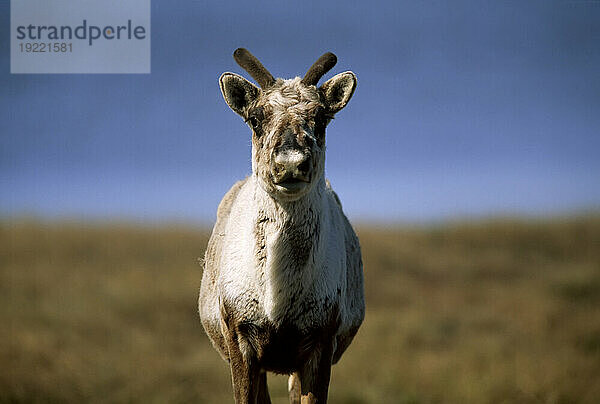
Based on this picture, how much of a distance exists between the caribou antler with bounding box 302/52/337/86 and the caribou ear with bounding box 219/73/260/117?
580 mm

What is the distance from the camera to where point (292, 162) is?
16.8 feet

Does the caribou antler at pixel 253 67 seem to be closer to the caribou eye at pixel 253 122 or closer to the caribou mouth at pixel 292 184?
the caribou eye at pixel 253 122

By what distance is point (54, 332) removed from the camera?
2256cm

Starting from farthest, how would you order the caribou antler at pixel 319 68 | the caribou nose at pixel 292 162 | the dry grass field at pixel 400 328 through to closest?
1. the dry grass field at pixel 400 328
2. the caribou antler at pixel 319 68
3. the caribou nose at pixel 292 162

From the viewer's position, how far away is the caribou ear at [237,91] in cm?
596

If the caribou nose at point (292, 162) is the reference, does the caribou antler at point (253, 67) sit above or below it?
above

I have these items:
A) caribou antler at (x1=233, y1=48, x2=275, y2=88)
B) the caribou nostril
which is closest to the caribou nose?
the caribou nostril

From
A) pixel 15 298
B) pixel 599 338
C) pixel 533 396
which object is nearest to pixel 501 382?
pixel 533 396

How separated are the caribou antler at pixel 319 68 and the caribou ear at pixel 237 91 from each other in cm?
58

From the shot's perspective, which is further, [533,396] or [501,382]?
[501,382]

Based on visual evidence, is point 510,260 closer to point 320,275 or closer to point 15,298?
point 15,298

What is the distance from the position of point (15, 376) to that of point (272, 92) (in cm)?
1677

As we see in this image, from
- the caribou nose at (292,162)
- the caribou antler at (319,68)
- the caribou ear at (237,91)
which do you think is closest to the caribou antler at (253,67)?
the caribou ear at (237,91)

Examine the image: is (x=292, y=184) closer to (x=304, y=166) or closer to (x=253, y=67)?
(x=304, y=166)
